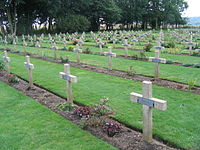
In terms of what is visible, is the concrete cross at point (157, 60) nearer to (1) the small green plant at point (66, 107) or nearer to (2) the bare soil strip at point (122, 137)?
(2) the bare soil strip at point (122, 137)

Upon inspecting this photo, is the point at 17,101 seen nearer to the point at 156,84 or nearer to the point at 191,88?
the point at 156,84

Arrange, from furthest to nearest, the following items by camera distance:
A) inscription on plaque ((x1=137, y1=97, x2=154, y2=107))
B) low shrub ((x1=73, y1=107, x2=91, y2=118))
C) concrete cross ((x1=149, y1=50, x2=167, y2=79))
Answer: concrete cross ((x1=149, y1=50, x2=167, y2=79))
low shrub ((x1=73, y1=107, x2=91, y2=118))
inscription on plaque ((x1=137, y1=97, x2=154, y2=107))

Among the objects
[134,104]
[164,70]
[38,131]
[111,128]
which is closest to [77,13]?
[164,70]

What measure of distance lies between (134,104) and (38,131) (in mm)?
2535

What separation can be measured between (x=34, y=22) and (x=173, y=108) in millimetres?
41006

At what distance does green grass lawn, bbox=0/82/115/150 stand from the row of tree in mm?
29307

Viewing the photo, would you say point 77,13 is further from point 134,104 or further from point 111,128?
point 111,128

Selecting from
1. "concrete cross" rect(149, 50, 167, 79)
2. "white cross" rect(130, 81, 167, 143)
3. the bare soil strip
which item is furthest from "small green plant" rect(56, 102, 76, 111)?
"concrete cross" rect(149, 50, 167, 79)

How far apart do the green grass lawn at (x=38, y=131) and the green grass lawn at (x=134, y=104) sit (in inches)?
43.3

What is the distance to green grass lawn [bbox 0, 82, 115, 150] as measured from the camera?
4289mm

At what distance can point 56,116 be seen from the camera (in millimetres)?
5543

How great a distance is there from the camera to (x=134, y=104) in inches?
243

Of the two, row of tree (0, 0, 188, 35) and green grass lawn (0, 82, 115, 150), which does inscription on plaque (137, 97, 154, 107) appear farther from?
row of tree (0, 0, 188, 35)

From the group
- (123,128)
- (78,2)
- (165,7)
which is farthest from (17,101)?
(165,7)
